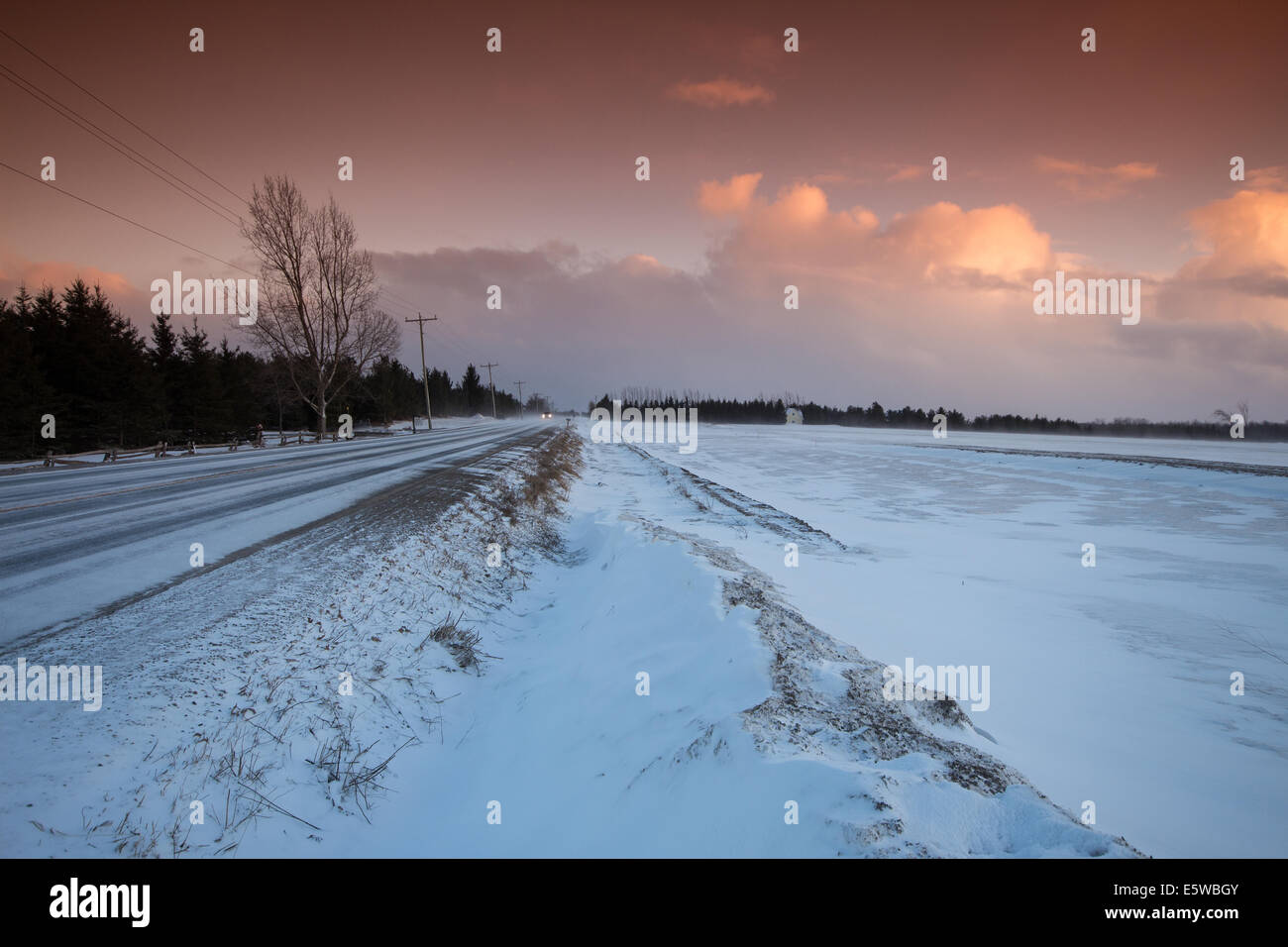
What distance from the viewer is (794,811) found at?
2836mm

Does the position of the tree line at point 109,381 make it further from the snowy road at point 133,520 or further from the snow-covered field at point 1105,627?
the snow-covered field at point 1105,627

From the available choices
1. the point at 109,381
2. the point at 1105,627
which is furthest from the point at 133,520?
the point at 109,381

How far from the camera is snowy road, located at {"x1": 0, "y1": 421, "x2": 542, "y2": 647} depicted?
4891mm

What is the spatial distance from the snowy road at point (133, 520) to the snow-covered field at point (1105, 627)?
7.58 meters

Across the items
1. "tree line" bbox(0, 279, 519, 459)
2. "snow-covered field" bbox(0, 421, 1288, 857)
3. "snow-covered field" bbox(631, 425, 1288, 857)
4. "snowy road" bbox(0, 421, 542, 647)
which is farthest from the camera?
"tree line" bbox(0, 279, 519, 459)

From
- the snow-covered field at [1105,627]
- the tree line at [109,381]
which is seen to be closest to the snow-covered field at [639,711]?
the snow-covered field at [1105,627]

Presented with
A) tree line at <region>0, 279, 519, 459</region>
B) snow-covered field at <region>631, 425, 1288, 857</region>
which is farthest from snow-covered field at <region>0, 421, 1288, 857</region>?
tree line at <region>0, 279, 519, 459</region>

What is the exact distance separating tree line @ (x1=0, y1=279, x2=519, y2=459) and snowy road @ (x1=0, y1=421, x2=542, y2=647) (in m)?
12.0

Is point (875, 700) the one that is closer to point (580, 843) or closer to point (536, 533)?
point (580, 843)

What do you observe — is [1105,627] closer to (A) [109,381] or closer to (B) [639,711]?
(B) [639,711]

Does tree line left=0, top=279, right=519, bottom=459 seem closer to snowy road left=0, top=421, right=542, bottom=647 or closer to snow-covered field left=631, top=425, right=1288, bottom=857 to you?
snowy road left=0, top=421, right=542, bottom=647

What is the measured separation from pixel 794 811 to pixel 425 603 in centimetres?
484

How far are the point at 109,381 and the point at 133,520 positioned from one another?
85.5 feet
